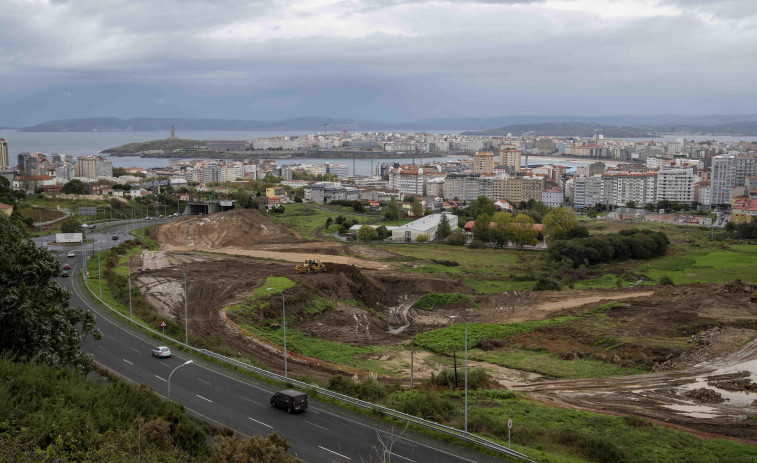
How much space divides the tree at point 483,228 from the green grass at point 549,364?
32.1 meters

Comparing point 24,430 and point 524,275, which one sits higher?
point 24,430

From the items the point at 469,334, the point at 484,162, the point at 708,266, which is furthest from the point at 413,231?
the point at 484,162

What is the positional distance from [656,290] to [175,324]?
2474cm

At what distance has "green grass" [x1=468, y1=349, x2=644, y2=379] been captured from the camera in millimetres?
21109

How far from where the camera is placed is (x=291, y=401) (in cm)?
1540

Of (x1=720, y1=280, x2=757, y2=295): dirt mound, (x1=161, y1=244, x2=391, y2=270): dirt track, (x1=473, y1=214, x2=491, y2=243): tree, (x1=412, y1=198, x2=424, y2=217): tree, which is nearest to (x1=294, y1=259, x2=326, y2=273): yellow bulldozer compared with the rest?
(x1=161, y1=244, x2=391, y2=270): dirt track

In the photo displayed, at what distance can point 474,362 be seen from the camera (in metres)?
22.7

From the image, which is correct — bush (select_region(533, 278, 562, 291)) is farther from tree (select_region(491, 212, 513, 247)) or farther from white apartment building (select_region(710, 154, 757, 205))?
white apartment building (select_region(710, 154, 757, 205))

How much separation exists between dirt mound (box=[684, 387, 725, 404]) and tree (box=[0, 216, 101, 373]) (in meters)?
16.5

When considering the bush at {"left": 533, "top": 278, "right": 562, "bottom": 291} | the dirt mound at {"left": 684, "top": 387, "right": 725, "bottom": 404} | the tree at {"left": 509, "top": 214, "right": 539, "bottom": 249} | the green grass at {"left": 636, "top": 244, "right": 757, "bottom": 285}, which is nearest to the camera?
the dirt mound at {"left": 684, "top": 387, "right": 725, "bottom": 404}

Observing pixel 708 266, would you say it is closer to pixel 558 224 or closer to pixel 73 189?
Answer: pixel 558 224

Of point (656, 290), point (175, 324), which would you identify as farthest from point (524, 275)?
point (175, 324)

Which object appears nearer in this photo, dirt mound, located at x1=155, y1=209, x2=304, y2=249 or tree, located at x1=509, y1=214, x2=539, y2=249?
dirt mound, located at x1=155, y1=209, x2=304, y2=249

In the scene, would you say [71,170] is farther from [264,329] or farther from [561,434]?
[561,434]
